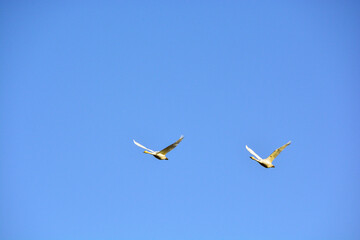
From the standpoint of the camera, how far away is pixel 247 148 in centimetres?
10919

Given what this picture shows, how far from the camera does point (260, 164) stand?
361ft

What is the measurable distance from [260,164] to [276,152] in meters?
2.45

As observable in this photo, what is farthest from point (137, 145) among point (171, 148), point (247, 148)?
point (247, 148)

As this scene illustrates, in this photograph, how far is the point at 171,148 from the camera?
109 metres

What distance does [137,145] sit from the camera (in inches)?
4407

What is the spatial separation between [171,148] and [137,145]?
444 centimetres

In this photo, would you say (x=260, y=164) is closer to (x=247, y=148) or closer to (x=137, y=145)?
(x=247, y=148)

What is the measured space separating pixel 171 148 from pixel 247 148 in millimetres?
7415

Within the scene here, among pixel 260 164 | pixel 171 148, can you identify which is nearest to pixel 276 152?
pixel 260 164

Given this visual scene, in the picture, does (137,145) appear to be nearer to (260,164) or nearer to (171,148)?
(171,148)

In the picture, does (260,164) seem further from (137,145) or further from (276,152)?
(137,145)

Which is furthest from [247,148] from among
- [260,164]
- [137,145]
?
[137,145]

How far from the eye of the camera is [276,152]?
108375 millimetres

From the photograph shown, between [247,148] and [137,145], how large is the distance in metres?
11.2
